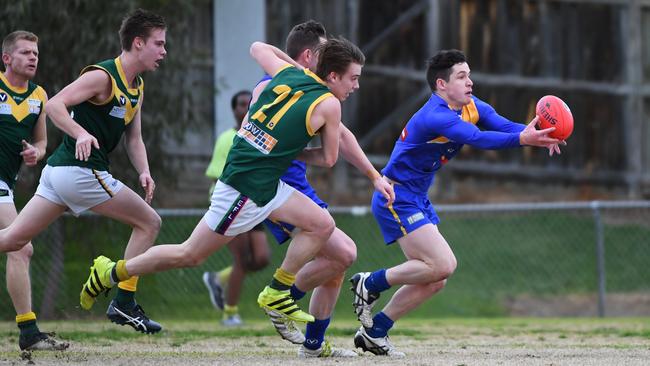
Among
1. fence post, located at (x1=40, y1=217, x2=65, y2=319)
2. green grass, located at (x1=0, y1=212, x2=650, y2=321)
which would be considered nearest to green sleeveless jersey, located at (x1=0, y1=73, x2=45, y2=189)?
green grass, located at (x1=0, y1=212, x2=650, y2=321)

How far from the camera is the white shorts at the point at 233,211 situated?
750cm

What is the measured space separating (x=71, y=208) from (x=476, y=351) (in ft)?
9.81

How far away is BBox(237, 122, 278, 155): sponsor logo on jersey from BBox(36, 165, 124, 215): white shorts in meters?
1.11

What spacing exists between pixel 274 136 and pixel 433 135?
50.9 inches

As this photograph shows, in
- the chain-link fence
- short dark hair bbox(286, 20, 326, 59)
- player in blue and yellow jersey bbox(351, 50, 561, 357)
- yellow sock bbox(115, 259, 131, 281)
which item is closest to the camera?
yellow sock bbox(115, 259, 131, 281)

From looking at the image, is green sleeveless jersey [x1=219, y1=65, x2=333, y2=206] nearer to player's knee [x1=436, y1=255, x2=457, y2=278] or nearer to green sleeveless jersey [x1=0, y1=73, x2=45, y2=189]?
player's knee [x1=436, y1=255, x2=457, y2=278]

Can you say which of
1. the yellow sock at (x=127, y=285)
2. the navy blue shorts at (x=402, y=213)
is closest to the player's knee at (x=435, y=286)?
the navy blue shorts at (x=402, y=213)

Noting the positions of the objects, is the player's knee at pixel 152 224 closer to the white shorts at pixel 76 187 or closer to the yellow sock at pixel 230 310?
the white shorts at pixel 76 187

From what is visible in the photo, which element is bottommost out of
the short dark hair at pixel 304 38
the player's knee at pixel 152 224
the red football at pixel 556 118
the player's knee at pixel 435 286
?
the player's knee at pixel 435 286

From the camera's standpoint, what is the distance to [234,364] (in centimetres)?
752

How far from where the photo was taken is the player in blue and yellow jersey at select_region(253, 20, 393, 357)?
8.02 metres

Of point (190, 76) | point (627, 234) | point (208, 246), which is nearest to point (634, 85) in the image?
point (627, 234)

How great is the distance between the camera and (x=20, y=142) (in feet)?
28.2

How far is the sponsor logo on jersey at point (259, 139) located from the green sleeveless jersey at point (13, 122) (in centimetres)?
194
